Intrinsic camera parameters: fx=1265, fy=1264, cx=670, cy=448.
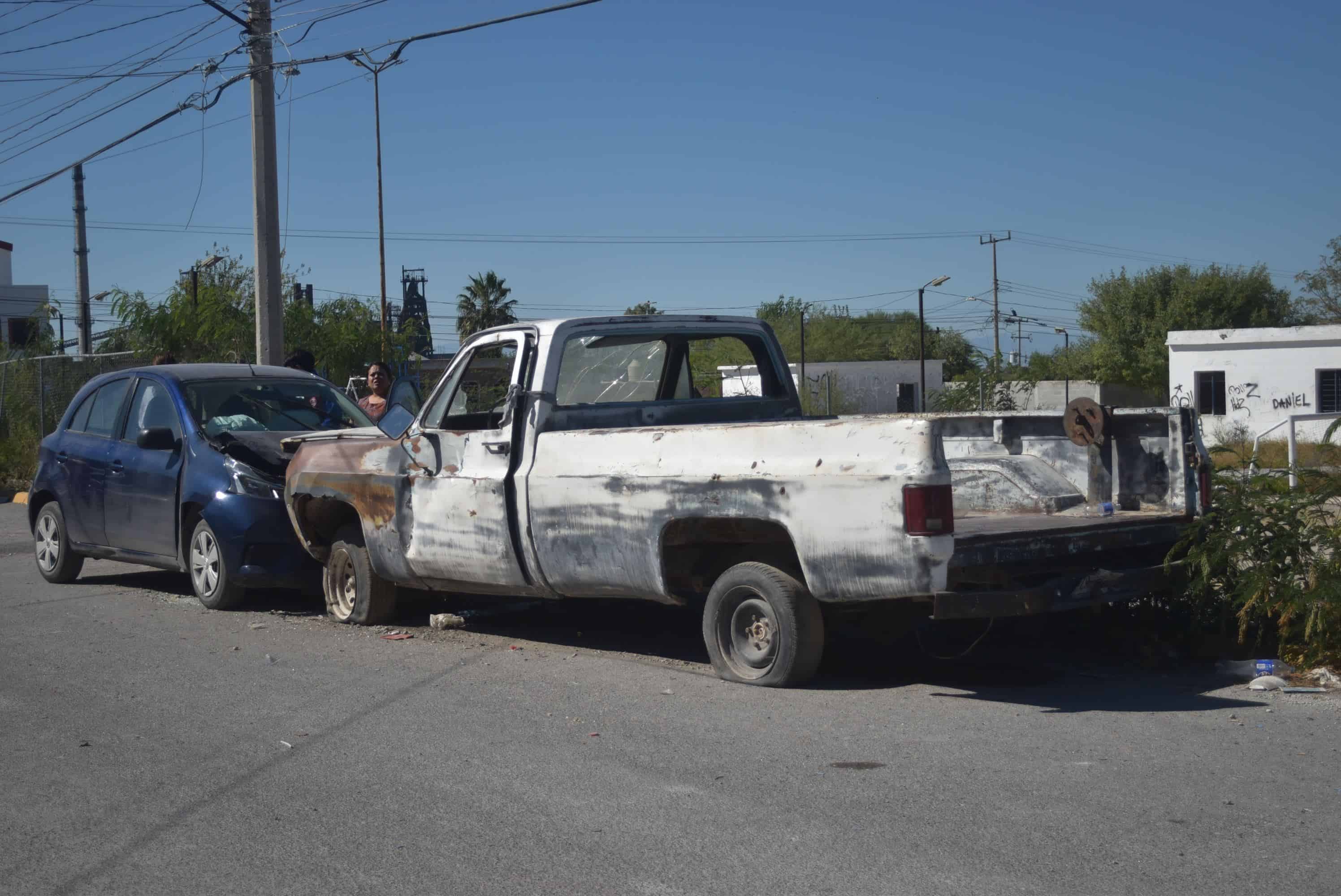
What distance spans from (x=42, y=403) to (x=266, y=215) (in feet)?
30.1

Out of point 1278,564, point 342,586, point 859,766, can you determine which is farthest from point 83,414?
point 1278,564

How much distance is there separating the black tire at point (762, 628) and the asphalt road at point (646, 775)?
0.21m

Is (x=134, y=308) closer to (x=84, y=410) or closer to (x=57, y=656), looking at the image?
(x=84, y=410)

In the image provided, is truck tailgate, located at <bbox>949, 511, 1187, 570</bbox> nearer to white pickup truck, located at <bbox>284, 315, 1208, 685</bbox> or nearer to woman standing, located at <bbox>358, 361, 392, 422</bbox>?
white pickup truck, located at <bbox>284, 315, 1208, 685</bbox>

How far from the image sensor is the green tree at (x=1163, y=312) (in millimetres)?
56625

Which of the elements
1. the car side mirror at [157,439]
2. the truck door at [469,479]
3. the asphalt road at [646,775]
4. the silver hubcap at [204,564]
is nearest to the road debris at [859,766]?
the asphalt road at [646,775]

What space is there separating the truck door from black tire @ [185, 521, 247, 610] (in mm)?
1929

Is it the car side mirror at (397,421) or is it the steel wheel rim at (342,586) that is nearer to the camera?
the car side mirror at (397,421)

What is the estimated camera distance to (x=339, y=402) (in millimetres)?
10305

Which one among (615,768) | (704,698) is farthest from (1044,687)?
(615,768)

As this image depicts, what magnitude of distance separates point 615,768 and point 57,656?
4176 millimetres

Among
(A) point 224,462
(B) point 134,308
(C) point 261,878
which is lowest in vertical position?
(C) point 261,878

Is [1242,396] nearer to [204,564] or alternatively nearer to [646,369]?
[646,369]

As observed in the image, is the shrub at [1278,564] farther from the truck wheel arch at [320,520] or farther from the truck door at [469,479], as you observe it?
the truck wheel arch at [320,520]
